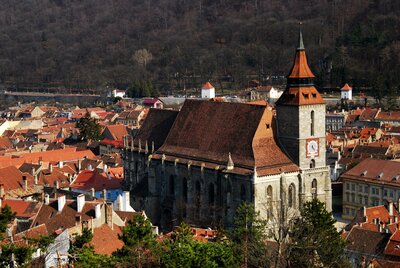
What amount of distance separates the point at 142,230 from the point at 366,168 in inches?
1390

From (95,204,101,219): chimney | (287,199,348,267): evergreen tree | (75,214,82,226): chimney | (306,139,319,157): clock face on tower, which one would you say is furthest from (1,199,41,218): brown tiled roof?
(306,139,319,157): clock face on tower

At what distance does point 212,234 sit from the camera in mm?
50531

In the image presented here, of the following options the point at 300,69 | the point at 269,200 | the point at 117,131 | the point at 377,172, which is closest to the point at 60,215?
the point at 269,200

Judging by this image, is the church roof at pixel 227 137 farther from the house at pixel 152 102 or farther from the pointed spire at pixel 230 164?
the house at pixel 152 102

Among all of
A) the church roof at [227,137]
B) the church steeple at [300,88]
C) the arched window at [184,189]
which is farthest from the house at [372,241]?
the arched window at [184,189]

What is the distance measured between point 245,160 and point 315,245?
21.1m

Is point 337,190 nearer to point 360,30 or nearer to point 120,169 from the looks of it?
point 120,169

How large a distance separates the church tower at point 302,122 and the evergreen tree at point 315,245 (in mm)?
15701

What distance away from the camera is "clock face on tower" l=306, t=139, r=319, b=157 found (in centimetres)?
6078

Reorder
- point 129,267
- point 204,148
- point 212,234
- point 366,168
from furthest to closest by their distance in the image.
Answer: point 366,168 < point 204,148 < point 212,234 < point 129,267

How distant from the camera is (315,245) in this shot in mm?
39375

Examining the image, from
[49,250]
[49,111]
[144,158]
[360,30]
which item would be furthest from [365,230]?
[360,30]

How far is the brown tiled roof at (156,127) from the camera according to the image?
7046 centimetres

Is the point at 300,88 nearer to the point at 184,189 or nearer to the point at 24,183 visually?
the point at 184,189
